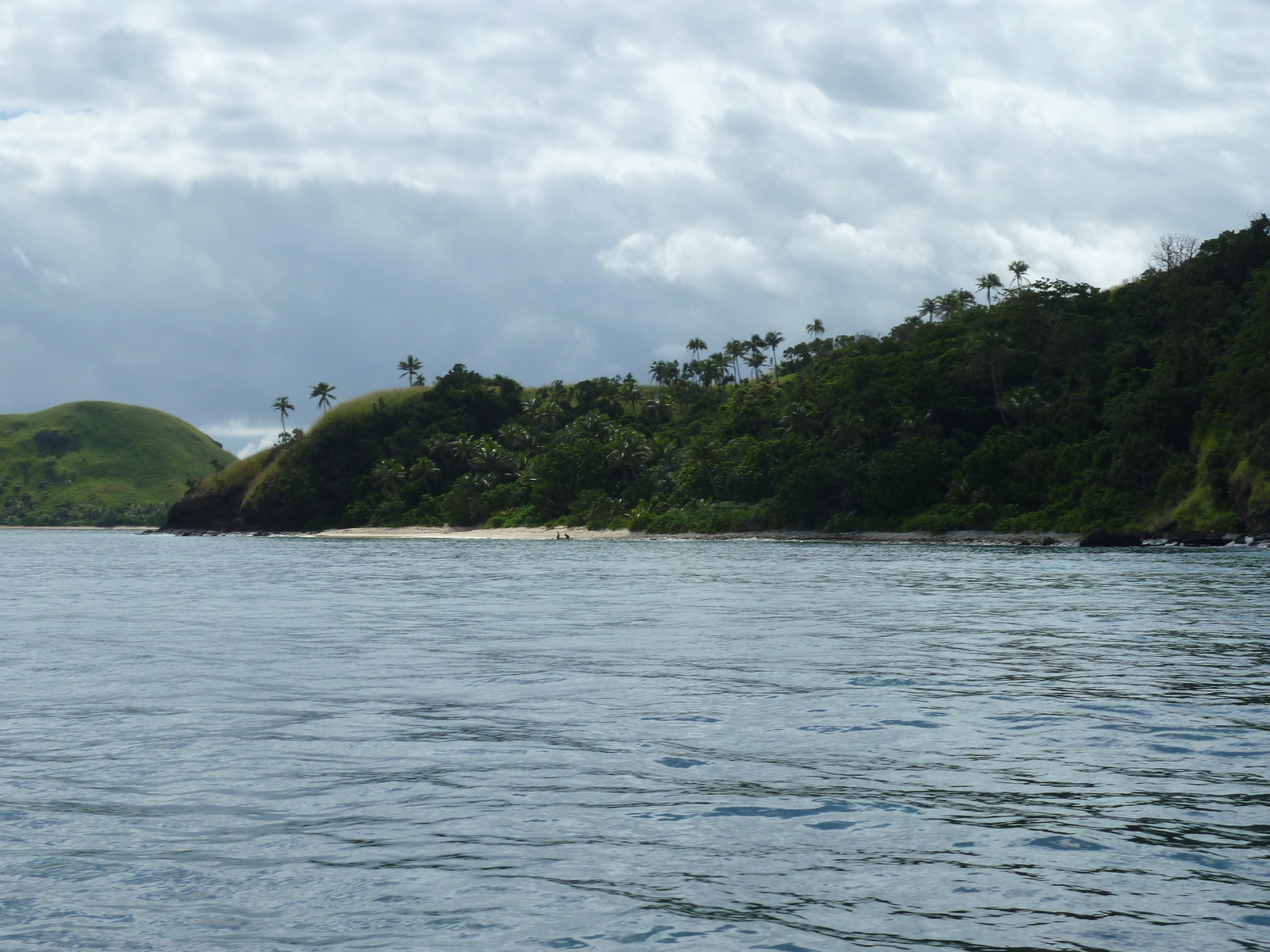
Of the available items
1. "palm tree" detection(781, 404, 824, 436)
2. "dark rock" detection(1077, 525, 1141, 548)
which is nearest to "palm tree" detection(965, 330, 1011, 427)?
"palm tree" detection(781, 404, 824, 436)

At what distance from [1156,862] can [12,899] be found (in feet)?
25.8

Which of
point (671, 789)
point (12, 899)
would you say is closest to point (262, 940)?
point (12, 899)

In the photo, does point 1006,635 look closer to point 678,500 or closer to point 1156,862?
point 1156,862

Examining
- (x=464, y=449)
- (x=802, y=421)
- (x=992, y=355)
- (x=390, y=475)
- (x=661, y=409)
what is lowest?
(x=390, y=475)

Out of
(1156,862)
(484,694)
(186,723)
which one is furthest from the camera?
(484,694)

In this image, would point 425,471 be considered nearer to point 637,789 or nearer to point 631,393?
point 631,393

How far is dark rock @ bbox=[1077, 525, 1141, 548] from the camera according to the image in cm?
8175

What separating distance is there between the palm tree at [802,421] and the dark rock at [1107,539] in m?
46.3

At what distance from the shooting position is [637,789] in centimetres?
975

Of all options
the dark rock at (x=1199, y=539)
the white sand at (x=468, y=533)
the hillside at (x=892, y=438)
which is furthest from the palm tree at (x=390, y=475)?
the dark rock at (x=1199, y=539)

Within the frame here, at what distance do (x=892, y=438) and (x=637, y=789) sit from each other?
115332 mm

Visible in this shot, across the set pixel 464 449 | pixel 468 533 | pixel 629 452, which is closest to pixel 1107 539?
pixel 629 452

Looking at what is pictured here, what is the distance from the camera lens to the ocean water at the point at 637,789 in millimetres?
6609

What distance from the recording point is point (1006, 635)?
77.8 feet
